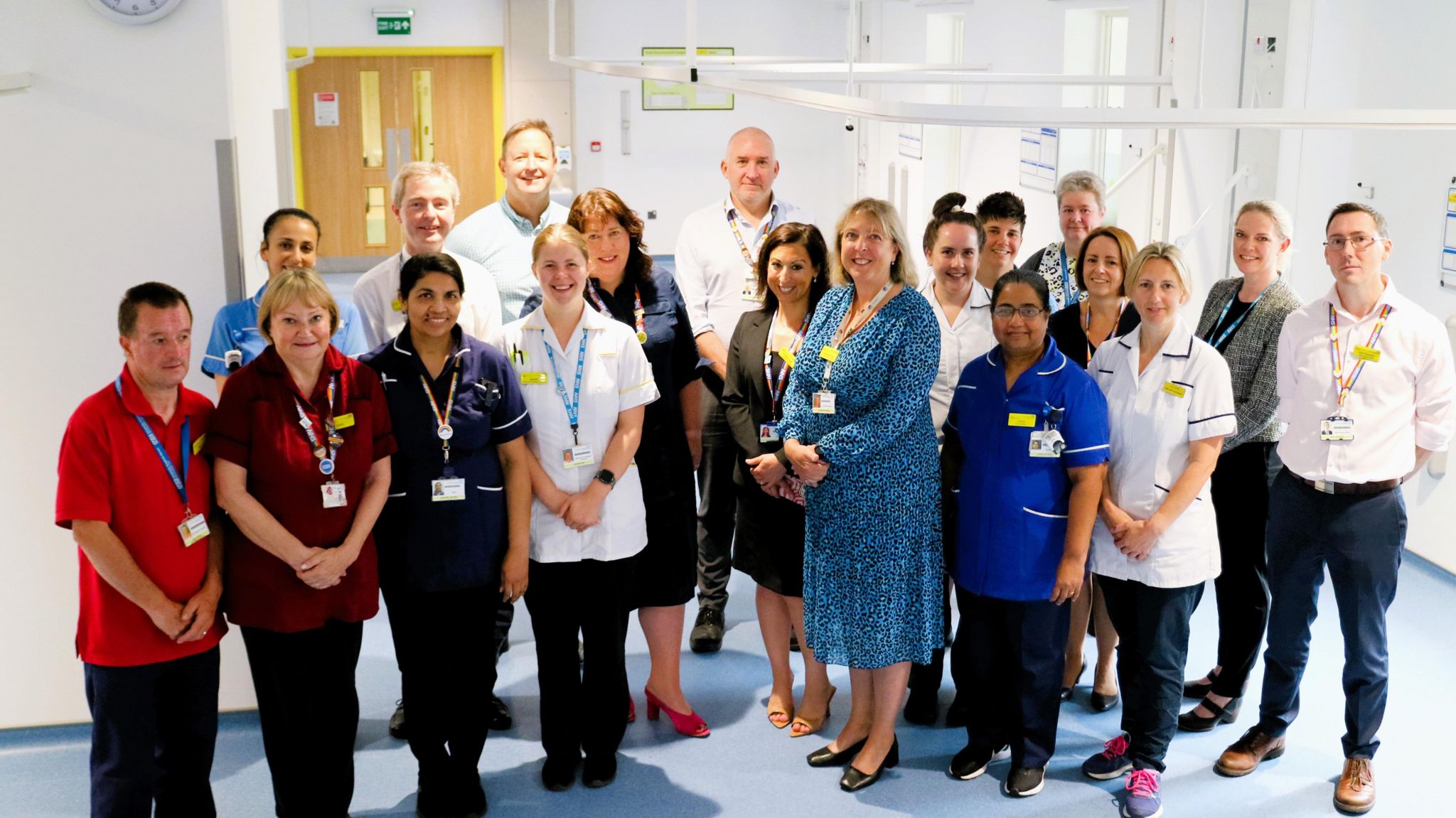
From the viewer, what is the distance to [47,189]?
3559 mm

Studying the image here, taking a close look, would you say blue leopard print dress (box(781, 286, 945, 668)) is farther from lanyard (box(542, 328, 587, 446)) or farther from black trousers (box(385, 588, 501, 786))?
black trousers (box(385, 588, 501, 786))

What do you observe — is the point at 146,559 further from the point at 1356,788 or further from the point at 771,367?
the point at 1356,788

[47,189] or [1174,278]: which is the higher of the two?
[47,189]

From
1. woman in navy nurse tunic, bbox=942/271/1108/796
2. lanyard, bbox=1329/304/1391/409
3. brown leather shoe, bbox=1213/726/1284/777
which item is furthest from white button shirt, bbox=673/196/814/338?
brown leather shoe, bbox=1213/726/1284/777

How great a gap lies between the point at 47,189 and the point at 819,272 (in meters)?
2.29

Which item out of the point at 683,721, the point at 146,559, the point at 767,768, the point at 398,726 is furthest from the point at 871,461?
the point at 146,559

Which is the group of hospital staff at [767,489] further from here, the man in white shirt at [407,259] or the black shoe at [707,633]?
the black shoe at [707,633]

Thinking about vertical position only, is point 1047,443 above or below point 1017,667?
above

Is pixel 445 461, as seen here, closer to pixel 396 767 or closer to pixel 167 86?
pixel 396 767

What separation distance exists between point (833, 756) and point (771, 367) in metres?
1.21

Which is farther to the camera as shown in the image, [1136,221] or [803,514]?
[1136,221]

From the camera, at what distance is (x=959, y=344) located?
151 inches

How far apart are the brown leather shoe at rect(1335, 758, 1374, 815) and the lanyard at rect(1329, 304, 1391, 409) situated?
105cm

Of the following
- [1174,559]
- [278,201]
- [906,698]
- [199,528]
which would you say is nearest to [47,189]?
[278,201]
